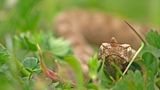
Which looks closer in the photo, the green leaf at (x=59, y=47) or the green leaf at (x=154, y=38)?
the green leaf at (x=154, y=38)

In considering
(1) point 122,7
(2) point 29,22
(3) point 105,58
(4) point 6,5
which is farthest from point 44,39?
(1) point 122,7

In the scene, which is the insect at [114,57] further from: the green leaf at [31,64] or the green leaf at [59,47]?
the green leaf at [59,47]

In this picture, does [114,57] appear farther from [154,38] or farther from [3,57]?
[3,57]

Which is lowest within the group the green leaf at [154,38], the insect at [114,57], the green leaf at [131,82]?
the green leaf at [131,82]

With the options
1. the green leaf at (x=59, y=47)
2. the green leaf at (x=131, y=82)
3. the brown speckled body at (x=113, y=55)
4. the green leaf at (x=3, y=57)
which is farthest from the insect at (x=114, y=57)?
the green leaf at (x=59, y=47)

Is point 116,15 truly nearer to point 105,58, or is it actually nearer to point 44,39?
point 44,39
